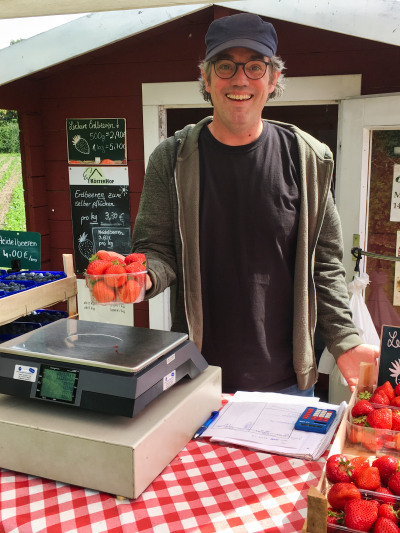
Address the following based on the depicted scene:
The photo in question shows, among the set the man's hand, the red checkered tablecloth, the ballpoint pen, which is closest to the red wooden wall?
the man's hand

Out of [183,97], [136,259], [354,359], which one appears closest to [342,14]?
[183,97]

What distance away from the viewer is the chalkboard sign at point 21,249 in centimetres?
293

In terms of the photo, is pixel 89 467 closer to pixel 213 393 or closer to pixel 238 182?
pixel 213 393

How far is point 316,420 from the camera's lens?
4.87 feet

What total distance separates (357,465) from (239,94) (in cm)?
126

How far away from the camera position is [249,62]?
1.88m

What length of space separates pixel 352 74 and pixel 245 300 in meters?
2.21

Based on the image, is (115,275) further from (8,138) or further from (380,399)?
(8,138)

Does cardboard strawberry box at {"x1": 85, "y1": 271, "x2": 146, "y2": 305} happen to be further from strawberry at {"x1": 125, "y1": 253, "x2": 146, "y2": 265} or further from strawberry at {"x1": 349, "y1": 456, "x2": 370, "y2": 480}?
strawberry at {"x1": 349, "y1": 456, "x2": 370, "y2": 480}

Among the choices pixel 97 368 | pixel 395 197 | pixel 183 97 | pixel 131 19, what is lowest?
pixel 97 368

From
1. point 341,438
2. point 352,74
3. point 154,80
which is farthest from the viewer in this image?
point 154,80

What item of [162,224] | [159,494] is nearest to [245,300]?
[162,224]

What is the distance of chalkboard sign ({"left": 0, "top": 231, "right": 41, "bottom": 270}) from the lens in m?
2.93

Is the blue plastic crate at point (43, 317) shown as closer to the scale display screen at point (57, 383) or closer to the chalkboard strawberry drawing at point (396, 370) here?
the scale display screen at point (57, 383)
